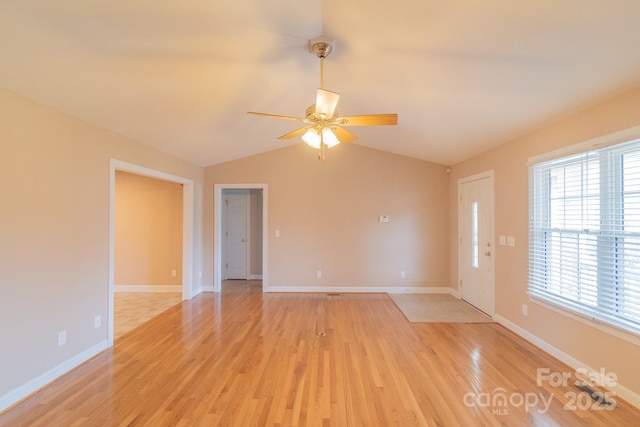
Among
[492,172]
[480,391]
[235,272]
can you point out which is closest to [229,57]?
[480,391]

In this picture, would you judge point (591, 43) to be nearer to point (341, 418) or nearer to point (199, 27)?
point (199, 27)

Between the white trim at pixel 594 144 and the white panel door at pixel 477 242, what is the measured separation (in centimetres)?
108

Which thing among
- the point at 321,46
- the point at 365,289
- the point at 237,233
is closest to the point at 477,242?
the point at 365,289

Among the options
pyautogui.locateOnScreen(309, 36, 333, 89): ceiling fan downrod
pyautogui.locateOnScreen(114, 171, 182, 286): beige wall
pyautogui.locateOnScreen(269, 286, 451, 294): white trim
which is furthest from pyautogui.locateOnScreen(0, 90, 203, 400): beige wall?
pyautogui.locateOnScreen(269, 286, 451, 294): white trim

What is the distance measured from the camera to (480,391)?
7.49 feet

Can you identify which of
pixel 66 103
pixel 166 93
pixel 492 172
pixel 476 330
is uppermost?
pixel 166 93

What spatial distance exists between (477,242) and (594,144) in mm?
2274

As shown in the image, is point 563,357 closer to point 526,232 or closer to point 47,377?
point 526,232

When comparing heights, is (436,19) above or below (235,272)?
above

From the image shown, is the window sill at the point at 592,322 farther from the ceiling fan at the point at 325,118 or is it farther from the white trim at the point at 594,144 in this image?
the ceiling fan at the point at 325,118

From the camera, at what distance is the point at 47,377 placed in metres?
2.39

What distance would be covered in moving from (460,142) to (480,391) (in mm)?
3130

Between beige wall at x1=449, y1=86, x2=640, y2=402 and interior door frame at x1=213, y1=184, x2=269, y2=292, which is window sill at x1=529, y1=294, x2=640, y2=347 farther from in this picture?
interior door frame at x1=213, y1=184, x2=269, y2=292

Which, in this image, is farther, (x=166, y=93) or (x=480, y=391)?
(x=166, y=93)
